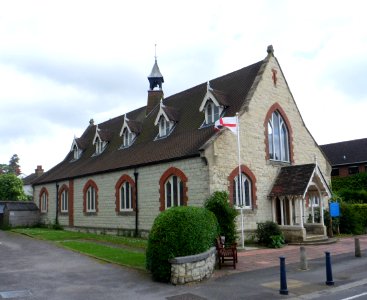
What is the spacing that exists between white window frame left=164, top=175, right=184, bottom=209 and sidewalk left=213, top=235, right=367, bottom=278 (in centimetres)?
448

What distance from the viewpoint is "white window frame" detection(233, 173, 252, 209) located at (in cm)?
2050

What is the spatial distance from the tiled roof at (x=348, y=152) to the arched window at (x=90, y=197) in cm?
3423

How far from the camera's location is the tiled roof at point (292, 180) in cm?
2073

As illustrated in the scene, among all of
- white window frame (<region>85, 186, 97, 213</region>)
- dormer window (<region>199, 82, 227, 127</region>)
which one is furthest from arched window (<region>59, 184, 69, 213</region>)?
dormer window (<region>199, 82, 227, 127</region>)

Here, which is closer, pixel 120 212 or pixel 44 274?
pixel 44 274

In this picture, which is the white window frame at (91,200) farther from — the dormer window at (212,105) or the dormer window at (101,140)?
the dormer window at (212,105)

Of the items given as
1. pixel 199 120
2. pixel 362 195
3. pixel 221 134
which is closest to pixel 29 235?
pixel 199 120

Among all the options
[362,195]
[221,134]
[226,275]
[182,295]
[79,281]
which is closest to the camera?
[182,295]

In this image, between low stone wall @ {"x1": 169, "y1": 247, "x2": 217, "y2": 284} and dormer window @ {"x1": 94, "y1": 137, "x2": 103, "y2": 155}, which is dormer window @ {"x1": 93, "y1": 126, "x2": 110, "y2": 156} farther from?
low stone wall @ {"x1": 169, "y1": 247, "x2": 217, "y2": 284}

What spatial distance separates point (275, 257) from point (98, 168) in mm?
15175

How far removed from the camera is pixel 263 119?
22812 millimetres

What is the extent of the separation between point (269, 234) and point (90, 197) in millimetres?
14141

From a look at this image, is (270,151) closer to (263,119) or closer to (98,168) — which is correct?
(263,119)

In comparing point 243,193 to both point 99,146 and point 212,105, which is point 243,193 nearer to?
point 212,105
